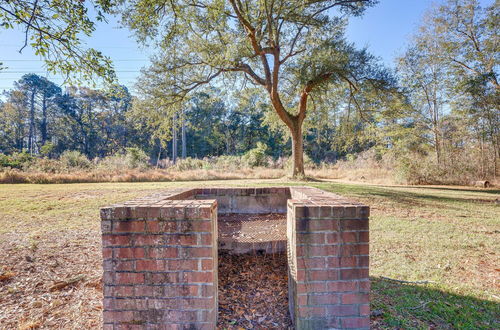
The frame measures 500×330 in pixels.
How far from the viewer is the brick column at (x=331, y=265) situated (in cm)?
159

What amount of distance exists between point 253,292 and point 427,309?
1494mm

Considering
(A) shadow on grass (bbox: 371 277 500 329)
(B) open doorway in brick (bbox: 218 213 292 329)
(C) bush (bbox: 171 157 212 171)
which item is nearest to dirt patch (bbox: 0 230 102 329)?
(B) open doorway in brick (bbox: 218 213 292 329)

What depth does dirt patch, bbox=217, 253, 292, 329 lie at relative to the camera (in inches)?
75.7

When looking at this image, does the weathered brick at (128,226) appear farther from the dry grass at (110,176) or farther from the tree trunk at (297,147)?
the dry grass at (110,176)

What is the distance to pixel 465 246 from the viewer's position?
370cm

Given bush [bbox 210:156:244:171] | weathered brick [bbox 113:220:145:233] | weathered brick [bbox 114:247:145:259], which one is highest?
bush [bbox 210:156:244:171]

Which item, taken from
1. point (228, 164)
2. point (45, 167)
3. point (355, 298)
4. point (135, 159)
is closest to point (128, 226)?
point (355, 298)

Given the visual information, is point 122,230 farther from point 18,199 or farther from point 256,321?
point 18,199

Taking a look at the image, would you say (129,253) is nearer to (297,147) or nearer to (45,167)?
(297,147)

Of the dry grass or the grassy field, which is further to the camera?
the dry grass

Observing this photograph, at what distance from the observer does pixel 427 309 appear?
7.00 feet

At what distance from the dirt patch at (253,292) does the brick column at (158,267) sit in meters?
0.46

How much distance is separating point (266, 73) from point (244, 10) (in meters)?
Result: 2.68

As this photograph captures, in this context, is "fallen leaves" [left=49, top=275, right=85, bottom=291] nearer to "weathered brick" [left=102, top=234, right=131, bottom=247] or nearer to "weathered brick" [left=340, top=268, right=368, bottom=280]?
"weathered brick" [left=102, top=234, right=131, bottom=247]
